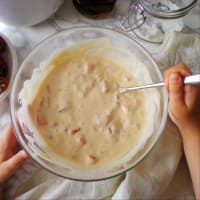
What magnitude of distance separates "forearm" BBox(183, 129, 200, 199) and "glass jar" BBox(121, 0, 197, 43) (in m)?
0.27

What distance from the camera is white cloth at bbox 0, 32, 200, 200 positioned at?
0.81 m

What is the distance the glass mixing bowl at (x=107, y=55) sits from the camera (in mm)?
771

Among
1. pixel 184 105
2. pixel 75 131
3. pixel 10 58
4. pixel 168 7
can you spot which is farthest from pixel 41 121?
pixel 168 7

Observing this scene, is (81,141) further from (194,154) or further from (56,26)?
(56,26)

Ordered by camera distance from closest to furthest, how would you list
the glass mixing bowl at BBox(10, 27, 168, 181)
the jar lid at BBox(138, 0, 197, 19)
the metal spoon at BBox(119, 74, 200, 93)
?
the metal spoon at BBox(119, 74, 200, 93)
the glass mixing bowl at BBox(10, 27, 168, 181)
the jar lid at BBox(138, 0, 197, 19)

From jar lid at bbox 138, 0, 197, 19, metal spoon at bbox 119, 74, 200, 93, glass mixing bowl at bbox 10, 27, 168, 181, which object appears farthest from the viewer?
jar lid at bbox 138, 0, 197, 19

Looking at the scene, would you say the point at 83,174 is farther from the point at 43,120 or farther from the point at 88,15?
the point at 88,15

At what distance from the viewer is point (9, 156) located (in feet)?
2.78

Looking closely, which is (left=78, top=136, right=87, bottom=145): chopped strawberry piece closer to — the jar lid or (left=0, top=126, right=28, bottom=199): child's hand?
(left=0, top=126, right=28, bottom=199): child's hand

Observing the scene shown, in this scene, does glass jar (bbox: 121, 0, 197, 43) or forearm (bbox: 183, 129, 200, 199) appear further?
glass jar (bbox: 121, 0, 197, 43)

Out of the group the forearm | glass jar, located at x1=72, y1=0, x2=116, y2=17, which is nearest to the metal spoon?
the forearm

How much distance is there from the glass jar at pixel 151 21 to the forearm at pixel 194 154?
0.27 m

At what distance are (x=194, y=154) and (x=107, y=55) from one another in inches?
11.7

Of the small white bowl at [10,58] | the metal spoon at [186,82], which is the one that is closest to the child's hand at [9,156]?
the small white bowl at [10,58]
